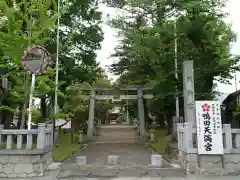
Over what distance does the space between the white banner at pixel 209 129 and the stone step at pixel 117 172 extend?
1253 mm

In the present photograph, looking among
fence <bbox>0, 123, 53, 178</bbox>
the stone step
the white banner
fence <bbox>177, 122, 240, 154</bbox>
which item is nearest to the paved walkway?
the stone step

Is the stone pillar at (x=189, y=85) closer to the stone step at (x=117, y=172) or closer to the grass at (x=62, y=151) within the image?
the stone step at (x=117, y=172)

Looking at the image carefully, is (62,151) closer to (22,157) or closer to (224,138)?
(22,157)

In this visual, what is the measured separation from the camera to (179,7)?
15594mm

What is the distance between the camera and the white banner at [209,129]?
9.54 meters

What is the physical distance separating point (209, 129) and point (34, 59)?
6.23 metres

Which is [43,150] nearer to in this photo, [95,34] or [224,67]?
[224,67]

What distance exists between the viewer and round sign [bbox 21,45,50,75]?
10180 mm

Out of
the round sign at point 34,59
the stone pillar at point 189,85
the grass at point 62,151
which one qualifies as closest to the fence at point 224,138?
the stone pillar at point 189,85

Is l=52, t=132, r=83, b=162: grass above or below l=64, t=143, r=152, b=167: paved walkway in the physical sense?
above

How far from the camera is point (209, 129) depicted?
9617mm

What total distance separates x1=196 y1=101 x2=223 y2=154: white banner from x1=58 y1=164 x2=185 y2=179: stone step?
4.11 ft

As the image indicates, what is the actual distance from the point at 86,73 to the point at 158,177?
621 inches

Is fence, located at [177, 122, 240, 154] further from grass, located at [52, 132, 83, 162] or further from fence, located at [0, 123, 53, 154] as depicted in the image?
grass, located at [52, 132, 83, 162]
